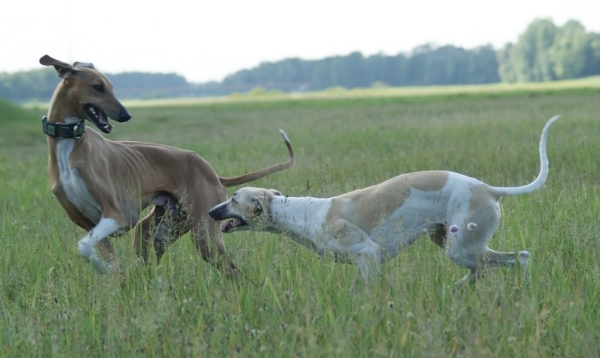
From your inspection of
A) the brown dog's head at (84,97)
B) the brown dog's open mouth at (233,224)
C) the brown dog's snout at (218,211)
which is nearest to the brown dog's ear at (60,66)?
the brown dog's head at (84,97)

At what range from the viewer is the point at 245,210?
5.23m

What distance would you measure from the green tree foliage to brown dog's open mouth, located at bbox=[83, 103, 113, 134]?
106 meters

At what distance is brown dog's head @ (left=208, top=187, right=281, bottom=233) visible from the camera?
5.22 m

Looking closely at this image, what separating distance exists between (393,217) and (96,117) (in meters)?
2.03

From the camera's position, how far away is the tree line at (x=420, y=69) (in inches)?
4092

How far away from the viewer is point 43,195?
31.5 feet

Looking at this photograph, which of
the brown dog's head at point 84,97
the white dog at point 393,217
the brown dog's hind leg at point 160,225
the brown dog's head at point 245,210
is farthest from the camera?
the brown dog's hind leg at point 160,225

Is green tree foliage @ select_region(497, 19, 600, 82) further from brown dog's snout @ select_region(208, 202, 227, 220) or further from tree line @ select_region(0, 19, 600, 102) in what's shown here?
brown dog's snout @ select_region(208, 202, 227, 220)

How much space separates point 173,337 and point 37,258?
6.71 ft

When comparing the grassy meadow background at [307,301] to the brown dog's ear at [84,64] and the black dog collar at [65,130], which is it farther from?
the brown dog's ear at [84,64]

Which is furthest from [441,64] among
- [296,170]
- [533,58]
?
[296,170]

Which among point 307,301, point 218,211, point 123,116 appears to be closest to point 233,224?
point 218,211

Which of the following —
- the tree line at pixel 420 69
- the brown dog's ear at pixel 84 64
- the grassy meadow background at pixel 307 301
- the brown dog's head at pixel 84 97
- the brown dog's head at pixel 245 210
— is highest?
the brown dog's ear at pixel 84 64

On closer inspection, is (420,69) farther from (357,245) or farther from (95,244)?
(95,244)
